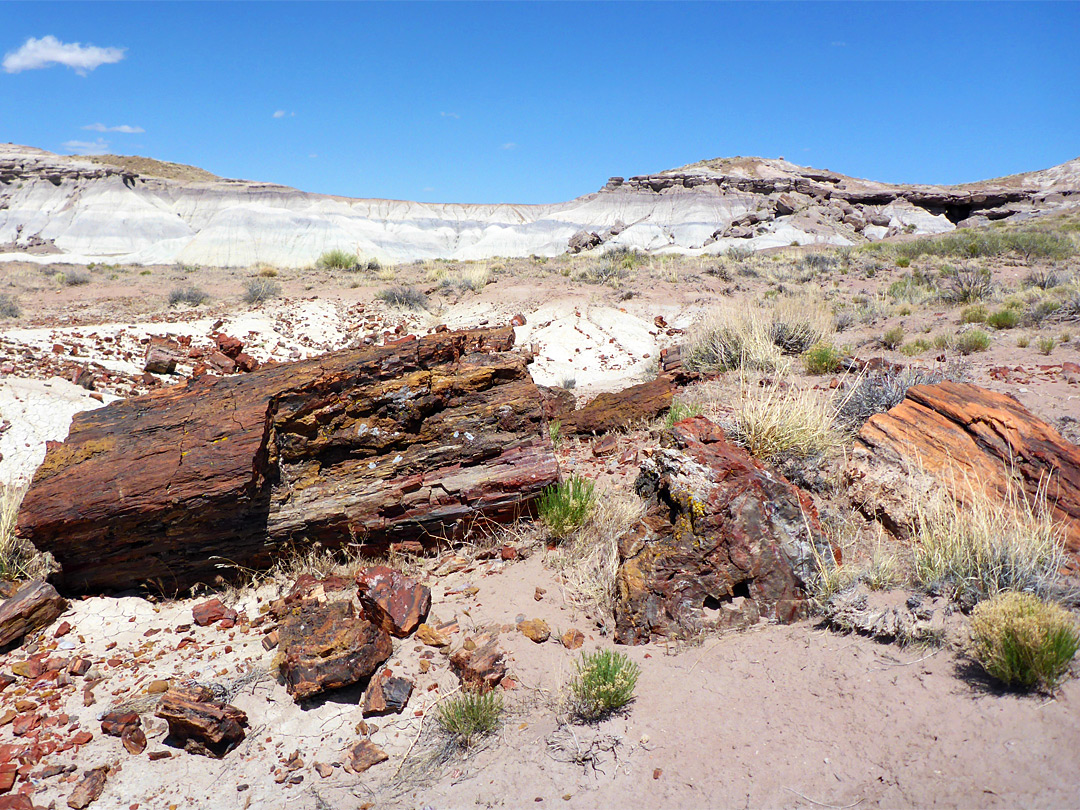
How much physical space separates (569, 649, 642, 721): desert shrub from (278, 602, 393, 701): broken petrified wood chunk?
1.21 metres

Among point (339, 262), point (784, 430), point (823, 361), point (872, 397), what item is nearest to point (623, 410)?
point (784, 430)

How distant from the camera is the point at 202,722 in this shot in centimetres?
295

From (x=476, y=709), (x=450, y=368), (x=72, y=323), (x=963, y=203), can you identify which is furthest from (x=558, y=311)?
(x=963, y=203)

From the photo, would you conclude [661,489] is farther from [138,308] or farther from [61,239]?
[61,239]

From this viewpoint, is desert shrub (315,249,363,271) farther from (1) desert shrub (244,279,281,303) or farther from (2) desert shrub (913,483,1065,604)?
→ (2) desert shrub (913,483,1065,604)

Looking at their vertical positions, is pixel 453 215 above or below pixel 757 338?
above

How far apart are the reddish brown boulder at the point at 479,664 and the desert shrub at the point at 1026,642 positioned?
239cm

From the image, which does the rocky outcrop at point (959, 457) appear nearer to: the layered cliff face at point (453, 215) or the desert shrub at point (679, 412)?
the desert shrub at point (679, 412)

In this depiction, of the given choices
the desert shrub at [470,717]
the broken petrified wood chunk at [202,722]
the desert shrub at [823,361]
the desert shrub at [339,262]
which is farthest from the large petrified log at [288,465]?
the desert shrub at [339,262]

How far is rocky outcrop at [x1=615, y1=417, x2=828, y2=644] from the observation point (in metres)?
3.52

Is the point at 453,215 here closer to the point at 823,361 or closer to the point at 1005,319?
the point at 1005,319

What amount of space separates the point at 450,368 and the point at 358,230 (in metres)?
43.5

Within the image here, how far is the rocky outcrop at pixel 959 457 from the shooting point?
3.81 metres

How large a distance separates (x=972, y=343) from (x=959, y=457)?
17.4ft
